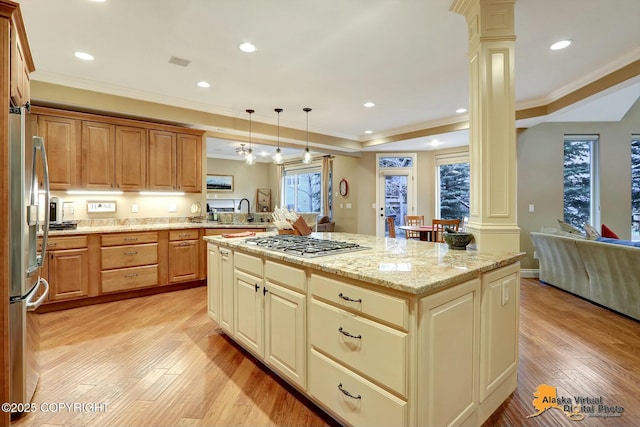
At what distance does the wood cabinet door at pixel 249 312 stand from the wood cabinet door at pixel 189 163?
275 cm

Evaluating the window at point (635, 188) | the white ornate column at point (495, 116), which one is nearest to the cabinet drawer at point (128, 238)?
the white ornate column at point (495, 116)

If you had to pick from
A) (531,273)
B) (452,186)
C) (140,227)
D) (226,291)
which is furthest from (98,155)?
(452,186)

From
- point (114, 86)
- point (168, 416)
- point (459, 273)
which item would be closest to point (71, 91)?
point (114, 86)

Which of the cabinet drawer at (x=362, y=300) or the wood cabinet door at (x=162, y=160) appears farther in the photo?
the wood cabinet door at (x=162, y=160)

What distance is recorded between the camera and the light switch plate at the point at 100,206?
162 inches

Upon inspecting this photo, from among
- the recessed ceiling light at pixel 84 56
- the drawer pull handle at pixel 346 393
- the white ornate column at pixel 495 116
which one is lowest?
the drawer pull handle at pixel 346 393

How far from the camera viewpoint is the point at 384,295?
4.42ft

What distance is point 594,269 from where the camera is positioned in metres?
3.55

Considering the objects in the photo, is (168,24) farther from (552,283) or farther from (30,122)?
(552,283)

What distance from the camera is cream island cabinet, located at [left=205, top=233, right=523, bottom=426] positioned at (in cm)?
128

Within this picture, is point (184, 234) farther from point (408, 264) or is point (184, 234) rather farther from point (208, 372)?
point (408, 264)

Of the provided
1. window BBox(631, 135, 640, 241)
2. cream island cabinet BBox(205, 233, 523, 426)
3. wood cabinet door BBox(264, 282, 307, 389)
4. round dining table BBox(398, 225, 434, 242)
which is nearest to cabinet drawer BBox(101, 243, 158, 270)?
cream island cabinet BBox(205, 233, 523, 426)

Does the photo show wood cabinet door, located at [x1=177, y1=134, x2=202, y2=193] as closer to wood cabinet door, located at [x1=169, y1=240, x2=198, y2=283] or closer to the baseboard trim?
wood cabinet door, located at [x1=169, y1=240, x2=198, y2=283]

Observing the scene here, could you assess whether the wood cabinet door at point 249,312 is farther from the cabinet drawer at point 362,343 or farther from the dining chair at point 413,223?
the dining chair at point 413,223
